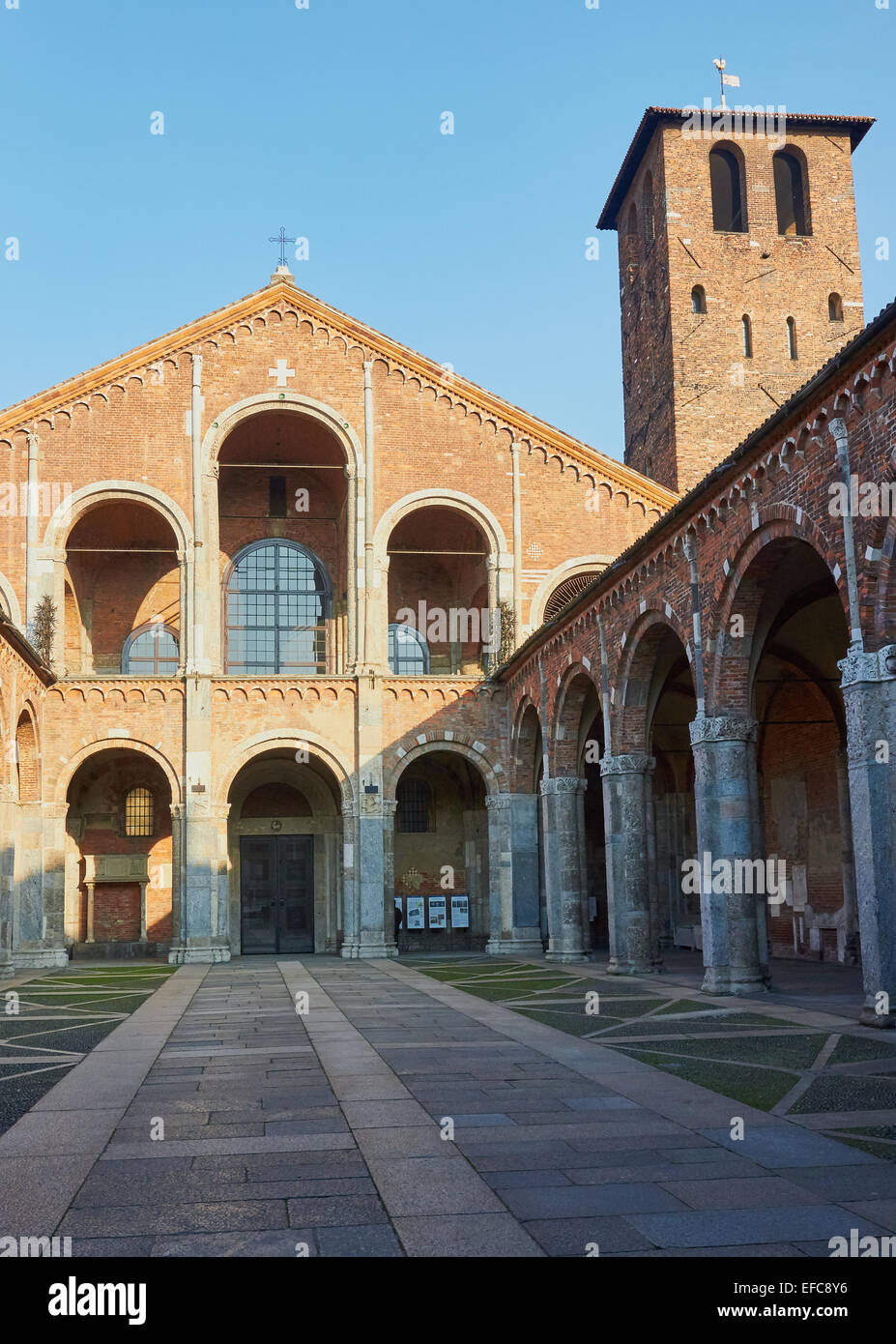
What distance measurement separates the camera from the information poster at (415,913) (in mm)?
32938

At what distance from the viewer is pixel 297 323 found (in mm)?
31766

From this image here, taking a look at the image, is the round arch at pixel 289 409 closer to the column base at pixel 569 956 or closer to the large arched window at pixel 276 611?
the large arched window at pixel 276 611

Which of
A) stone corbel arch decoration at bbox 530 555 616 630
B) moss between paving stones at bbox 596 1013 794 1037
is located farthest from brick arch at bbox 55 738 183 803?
moss between paving stones at bbox 596 1013 794 1037

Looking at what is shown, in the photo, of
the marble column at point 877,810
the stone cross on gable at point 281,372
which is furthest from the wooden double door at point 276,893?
the marble column at point 877,810

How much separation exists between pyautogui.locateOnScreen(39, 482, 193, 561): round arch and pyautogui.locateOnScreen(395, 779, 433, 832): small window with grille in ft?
29.7

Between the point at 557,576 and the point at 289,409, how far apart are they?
25.2 ft

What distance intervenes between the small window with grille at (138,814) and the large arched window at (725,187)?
22.7 metres

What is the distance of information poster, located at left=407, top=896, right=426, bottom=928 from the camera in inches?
1297

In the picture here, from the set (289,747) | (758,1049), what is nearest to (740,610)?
(758,1049)

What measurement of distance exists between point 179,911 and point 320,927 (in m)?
5.31

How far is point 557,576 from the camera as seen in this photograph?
31.1 m

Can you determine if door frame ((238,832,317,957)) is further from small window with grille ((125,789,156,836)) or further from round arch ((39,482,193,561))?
round arch ((39,482,193,561))

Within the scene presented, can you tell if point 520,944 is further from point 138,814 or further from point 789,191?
point 789,191
